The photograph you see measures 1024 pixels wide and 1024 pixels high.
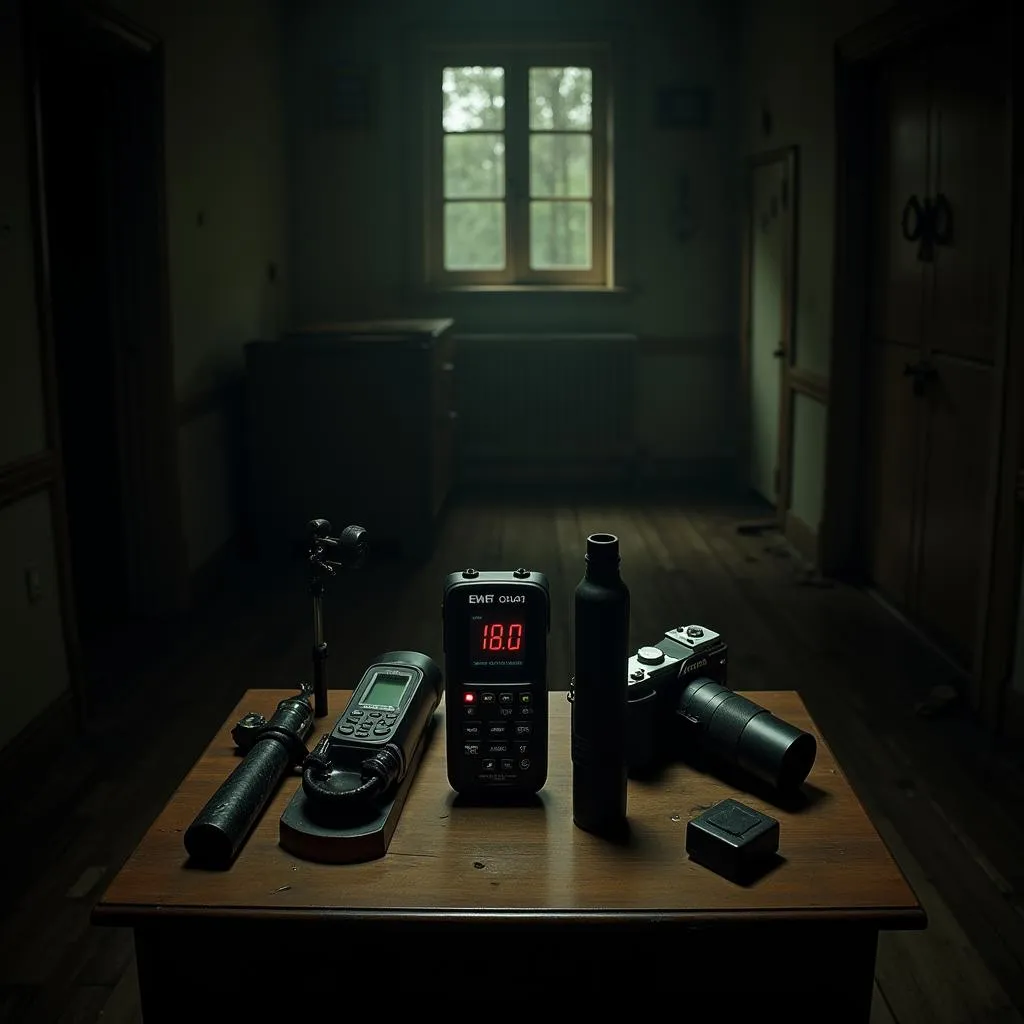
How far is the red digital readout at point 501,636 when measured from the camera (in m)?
1.43

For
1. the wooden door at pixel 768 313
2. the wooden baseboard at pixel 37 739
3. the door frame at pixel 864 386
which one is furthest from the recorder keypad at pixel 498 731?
the wooden door at pixel 768 313

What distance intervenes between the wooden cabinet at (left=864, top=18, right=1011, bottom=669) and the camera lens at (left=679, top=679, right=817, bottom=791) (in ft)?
6.36

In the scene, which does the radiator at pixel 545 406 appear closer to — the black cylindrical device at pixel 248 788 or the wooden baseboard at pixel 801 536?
the wooden baseboard at pixel 801 536

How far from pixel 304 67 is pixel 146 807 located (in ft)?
15.3

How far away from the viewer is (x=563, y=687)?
11.4 ft

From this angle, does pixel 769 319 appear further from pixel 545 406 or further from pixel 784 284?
pixel 545 406

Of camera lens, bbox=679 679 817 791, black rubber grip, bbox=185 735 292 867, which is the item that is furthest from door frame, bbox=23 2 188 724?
camera lens, bbox=679 679 817 791

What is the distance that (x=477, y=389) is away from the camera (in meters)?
6.46

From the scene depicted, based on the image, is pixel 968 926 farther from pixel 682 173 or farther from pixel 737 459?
pixel 682 173

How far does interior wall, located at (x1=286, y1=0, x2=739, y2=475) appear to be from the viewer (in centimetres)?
625

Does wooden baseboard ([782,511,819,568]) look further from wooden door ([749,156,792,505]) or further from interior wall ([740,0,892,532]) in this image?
wooden door ([749,156,792,505])

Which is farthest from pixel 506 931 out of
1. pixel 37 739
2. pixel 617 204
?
pixel 617 204

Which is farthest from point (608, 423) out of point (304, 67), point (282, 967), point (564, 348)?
point (282, 967)

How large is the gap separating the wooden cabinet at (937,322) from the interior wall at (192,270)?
8.21 feet
